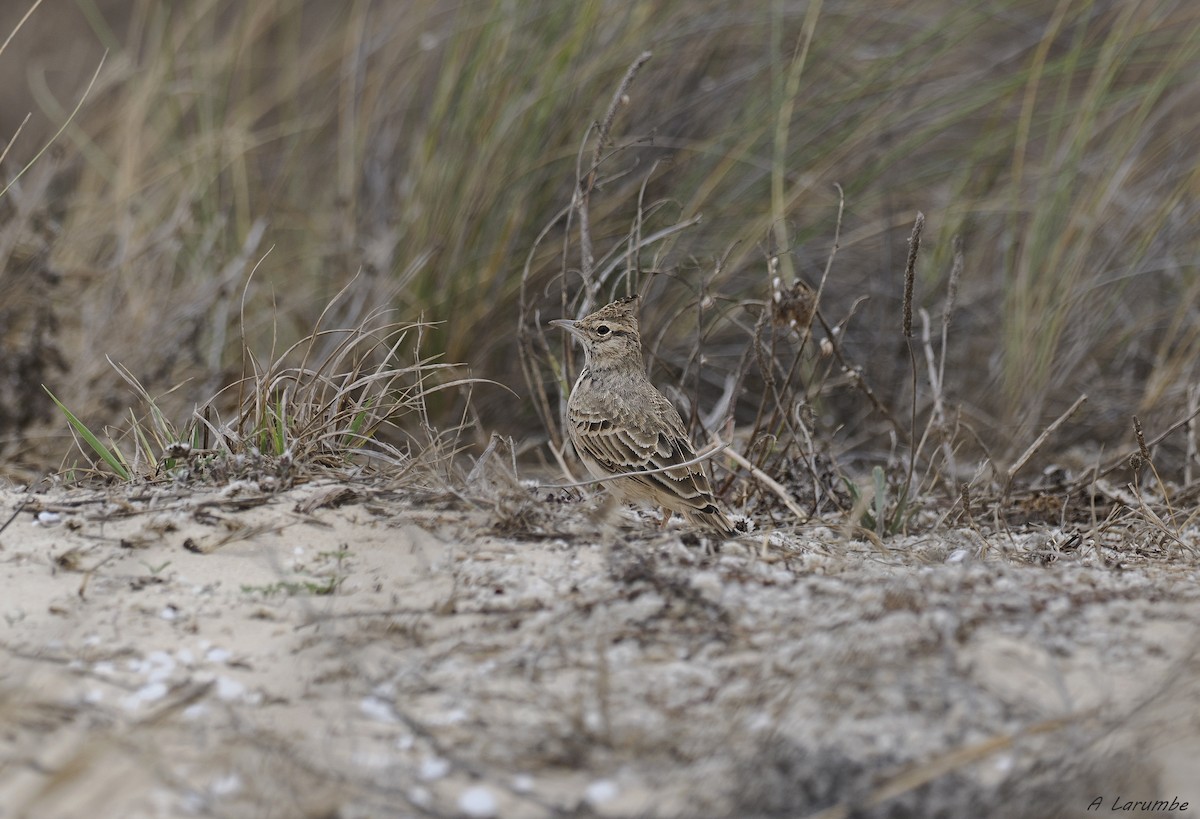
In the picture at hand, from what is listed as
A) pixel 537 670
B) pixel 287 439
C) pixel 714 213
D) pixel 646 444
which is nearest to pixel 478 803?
pixel 537 670

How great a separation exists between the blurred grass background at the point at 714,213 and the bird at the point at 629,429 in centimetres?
67

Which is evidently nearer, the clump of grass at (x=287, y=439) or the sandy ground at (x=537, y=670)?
the sandy ground at (x=537, y=670)

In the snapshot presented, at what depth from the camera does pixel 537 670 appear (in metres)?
2.41

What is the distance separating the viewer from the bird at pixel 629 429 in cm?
341

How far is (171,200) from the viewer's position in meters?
5.88

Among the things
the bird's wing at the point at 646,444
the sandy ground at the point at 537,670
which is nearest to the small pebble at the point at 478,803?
the sandy ground at the point at 537,670

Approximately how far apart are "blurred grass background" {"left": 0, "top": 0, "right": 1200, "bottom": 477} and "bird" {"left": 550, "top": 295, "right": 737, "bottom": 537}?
67cm

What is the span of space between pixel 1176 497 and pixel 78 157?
17.1ft

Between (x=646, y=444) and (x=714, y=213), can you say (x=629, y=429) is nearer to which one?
(x=646, y=444)

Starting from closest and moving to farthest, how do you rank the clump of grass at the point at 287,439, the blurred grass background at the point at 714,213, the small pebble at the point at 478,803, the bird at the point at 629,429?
the small pebble at the point at 478,803, the clump of grass at the point at 287,439, the bird at the point at 629,429, the blurred grass background at the point at 714,213

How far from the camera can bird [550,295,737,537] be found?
341 cm

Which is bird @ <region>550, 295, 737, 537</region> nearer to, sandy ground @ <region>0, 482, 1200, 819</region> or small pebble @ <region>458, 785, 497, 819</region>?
sandy ground @ <region>0, 482, 1200, 819</region>

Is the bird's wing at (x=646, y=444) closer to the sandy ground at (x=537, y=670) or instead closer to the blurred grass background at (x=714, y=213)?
the sandy ground at (x=537, y=670)

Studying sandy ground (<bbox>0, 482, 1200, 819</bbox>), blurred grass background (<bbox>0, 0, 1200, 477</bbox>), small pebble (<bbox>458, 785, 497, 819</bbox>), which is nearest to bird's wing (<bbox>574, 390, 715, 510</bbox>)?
sandy ground (<bbox>0, 482, 1200, 819</bbox>)
